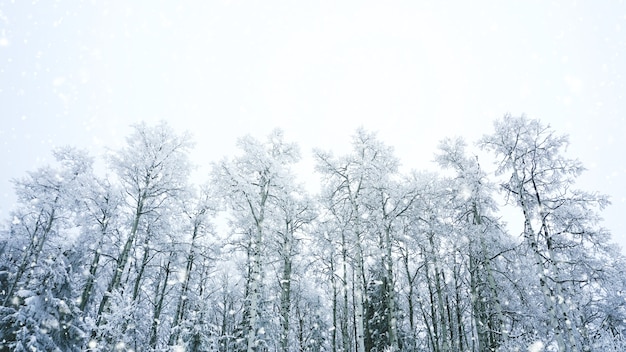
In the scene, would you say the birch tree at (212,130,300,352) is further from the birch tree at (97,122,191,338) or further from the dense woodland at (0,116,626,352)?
the birch tree at (97,122,191,338)

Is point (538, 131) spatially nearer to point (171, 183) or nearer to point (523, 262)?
point (523, 262)

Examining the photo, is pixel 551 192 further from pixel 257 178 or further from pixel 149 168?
A: pixel 149 168

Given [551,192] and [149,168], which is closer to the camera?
[551,192]

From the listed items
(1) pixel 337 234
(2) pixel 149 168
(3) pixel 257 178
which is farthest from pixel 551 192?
(2) pixel 149 168

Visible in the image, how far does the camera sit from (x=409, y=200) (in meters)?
15.8

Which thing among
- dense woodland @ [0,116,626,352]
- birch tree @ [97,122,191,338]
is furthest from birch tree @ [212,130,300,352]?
birch tree @ [97,122,191,338]

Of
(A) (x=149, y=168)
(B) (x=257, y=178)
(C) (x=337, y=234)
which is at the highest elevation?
(B) (x=257, y=178)

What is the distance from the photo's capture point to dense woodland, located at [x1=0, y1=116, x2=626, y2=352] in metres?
12.5

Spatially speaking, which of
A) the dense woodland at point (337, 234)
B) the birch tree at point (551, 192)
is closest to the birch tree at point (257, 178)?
the dense woodland at point (337, 234)

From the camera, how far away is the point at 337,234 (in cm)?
1909

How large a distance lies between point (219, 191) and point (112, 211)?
579 centimetres

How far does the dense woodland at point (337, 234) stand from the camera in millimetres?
12492

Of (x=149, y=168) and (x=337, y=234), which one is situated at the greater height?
(x=149, y=168)

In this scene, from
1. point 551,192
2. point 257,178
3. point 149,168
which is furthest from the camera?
point 257,178
